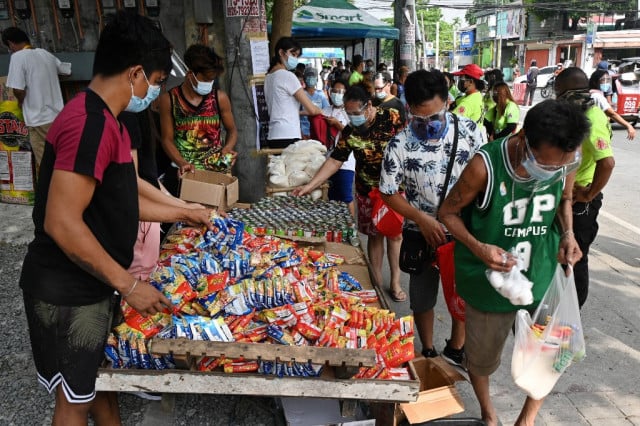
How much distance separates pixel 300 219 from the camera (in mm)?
4250

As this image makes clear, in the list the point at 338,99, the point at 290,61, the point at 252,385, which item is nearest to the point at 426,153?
the point at 252,385

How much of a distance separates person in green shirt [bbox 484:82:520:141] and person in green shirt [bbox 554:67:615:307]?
11.2 feet

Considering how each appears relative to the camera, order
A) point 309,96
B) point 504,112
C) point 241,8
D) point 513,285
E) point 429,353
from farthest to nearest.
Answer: point 309,96 < point 504,112 < point 241,8 < point 429,353 < point 513,285

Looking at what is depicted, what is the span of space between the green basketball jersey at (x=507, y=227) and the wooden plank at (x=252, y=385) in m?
0.60

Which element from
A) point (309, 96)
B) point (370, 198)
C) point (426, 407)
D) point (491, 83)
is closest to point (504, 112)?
point (491, 83)

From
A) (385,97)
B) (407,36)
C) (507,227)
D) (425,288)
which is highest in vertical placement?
(407,36)

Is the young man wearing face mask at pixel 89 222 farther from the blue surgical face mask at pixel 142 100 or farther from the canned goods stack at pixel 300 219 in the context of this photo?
the canned goods stack at pixel 300 219

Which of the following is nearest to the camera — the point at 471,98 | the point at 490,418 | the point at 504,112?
the point at 490,418

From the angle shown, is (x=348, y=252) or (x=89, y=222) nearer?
(x=89, y=222)

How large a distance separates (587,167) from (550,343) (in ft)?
5.14

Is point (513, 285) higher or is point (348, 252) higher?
point (513, 285)

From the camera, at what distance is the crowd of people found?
1914mm

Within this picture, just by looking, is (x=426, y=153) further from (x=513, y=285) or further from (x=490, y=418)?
(x=490, y=418)

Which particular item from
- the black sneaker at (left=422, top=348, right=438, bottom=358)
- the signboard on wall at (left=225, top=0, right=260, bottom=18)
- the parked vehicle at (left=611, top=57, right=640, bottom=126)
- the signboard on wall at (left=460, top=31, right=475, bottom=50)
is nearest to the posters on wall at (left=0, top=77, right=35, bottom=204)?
the signboard on wall at (left=225, top=0, right=260, bottom=18)
